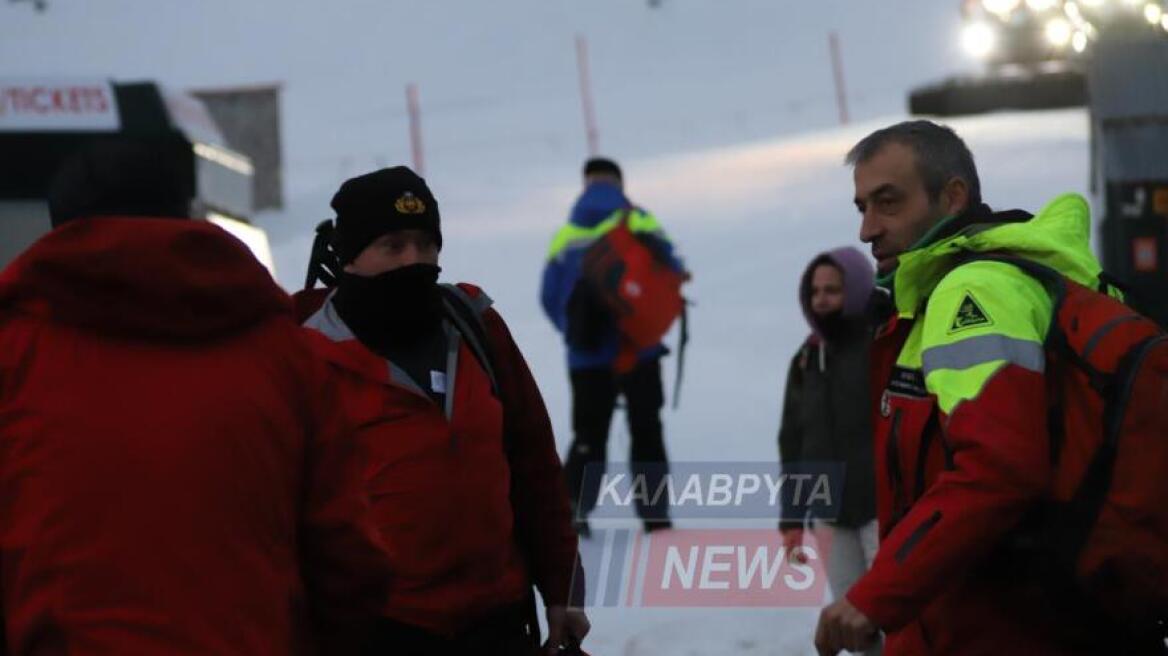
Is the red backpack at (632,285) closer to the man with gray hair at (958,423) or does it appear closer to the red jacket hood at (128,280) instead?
the man with gray hair at (958,423)

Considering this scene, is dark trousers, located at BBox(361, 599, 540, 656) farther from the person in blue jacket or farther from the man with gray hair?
the person in blue jacket

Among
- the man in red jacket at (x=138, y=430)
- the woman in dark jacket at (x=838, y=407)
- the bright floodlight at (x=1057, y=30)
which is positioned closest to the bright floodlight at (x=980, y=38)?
the bright floodlight at (x=1057, y=30)

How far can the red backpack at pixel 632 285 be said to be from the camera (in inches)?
353

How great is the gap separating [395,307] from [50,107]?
637 cm

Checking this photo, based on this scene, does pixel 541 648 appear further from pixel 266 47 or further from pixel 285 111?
pixel 266 47

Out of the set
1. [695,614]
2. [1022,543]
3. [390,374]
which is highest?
[390,374]

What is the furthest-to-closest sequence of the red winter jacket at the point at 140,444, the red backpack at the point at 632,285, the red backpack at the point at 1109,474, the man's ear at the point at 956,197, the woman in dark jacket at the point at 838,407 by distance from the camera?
the red backpack at the point at 632,285, the woman in dark jacket at the point at 838,407, the man's ear at the point at 956,197, the red backpack at the point at 1109,474, the red winter jacket at the point at 140,444

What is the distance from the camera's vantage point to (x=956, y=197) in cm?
331

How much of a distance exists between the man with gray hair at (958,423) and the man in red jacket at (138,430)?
93 cm

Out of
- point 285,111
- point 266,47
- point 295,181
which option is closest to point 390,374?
point 295,181

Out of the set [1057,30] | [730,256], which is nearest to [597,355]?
[1057,30]

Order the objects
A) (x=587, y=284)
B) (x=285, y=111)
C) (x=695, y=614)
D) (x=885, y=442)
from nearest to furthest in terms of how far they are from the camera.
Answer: (x=885, y=442) → (x=695, y=614) → (x=587, y=284) → (x=285, y=111)

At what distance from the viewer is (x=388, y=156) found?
131 feet

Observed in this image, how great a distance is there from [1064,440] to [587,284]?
6089 millimetres
